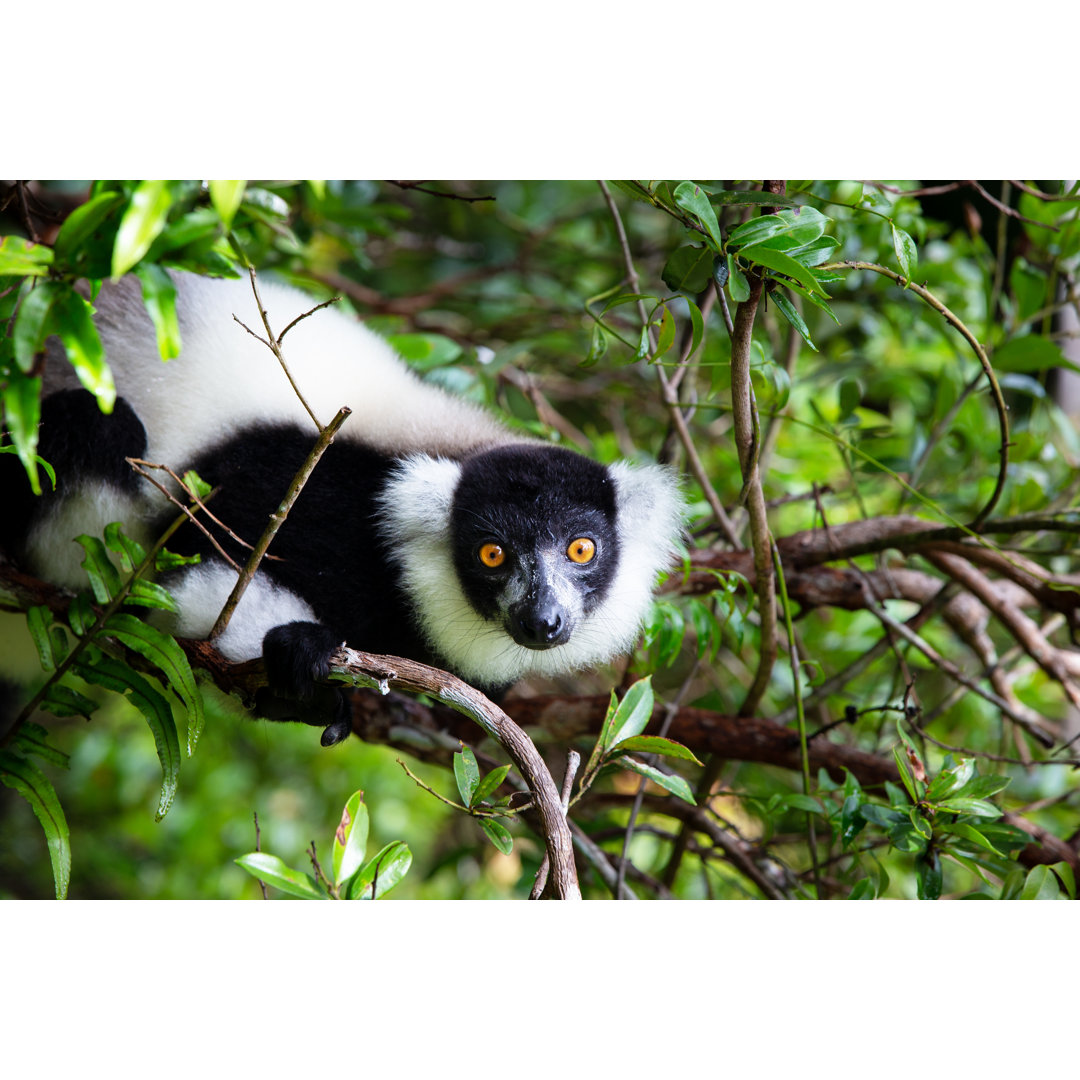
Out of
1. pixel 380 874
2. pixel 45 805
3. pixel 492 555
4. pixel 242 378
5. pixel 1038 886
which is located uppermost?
pixel 242 378

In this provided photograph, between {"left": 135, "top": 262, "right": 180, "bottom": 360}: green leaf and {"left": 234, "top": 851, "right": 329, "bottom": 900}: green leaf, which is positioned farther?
{"left": 234, "top": 851, "right": 329, "bottom": 900}: green leaf

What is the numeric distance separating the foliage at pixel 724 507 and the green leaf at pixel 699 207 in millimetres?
10

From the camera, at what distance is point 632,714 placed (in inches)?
66.0

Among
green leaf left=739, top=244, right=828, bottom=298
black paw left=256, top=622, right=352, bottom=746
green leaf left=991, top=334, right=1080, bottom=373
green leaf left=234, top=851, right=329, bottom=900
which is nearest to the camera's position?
green leaf left=234, top=851, right=329, bottom=900

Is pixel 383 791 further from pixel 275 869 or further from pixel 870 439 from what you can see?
pixel 275 869

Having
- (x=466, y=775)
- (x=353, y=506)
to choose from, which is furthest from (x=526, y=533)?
(x=466, y=775)

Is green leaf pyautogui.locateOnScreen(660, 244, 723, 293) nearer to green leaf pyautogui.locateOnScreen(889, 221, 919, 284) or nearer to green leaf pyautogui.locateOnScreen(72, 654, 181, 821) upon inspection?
green leaf pyautogui.locateOnScreen(889, 221, 919, 284)

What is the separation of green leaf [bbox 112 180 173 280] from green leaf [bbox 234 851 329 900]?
0.77 m

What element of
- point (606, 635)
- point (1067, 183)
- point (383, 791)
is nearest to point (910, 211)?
point (1067, 183)

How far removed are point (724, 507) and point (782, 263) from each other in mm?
1358

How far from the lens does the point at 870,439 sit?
2588 millimetres

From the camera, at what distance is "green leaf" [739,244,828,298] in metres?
1.48

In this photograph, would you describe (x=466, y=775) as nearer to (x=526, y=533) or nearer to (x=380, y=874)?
(x=380, y=874)

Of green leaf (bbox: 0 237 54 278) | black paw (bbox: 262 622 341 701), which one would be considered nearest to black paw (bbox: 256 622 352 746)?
black paw (bbox: 262 622 341 701)
